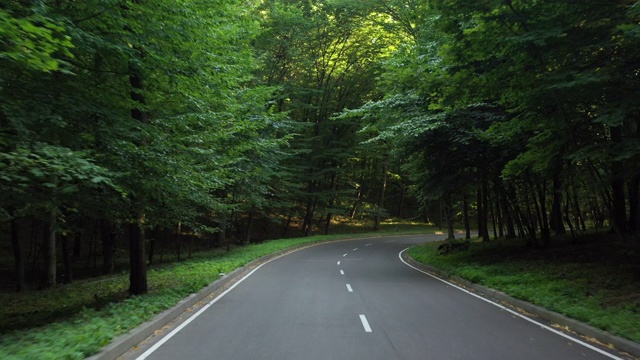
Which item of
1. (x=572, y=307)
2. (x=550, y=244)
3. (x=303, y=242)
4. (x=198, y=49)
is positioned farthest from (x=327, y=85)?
(x=572, y=307)

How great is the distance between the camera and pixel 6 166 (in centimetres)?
672

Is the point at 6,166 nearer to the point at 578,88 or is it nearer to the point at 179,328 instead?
the point at 179,328

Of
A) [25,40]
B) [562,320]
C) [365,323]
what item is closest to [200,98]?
[25,40]

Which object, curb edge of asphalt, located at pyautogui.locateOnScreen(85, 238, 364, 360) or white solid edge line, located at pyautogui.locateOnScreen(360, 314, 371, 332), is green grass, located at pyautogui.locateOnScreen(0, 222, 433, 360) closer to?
curb edge of asphalt, located at pyautogui.locateOnScreen(85, 238, 364, 360)

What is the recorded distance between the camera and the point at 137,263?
12562mm

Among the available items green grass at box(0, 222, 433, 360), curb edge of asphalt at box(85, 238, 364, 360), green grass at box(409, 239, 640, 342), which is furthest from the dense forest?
curb edge of asphalt at box(85, 238, 364, 360)

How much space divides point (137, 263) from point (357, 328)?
7.20 metres

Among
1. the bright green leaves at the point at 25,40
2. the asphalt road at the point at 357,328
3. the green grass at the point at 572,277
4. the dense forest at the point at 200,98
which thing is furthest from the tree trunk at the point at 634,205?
the bright green leaves at the point at 25,40

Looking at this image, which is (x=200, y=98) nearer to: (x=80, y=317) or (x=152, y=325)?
(x=80, y=317)

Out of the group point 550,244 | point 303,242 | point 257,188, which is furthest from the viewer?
point 303,242

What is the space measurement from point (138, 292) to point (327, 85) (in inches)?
1252

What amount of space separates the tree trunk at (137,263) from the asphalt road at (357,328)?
92.9 inches

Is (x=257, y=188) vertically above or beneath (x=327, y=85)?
beneath

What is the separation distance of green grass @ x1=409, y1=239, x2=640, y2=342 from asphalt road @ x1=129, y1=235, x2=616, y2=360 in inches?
36.0
